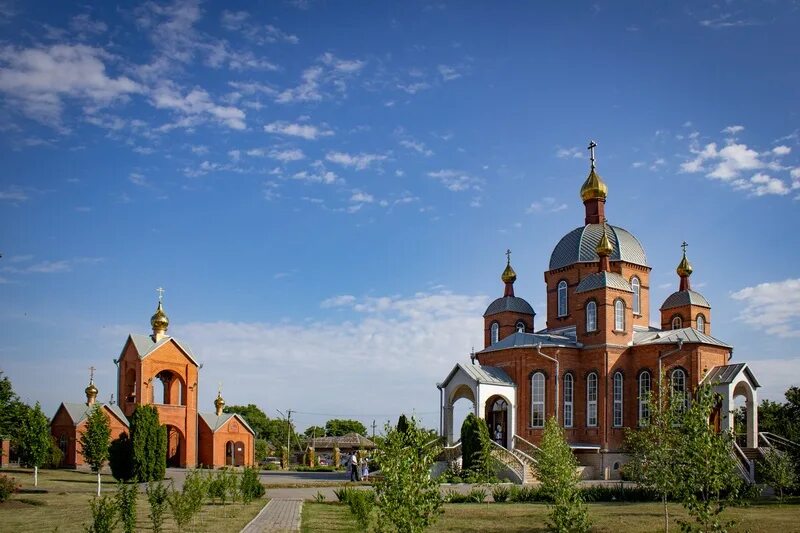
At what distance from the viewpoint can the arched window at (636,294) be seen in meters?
39.2

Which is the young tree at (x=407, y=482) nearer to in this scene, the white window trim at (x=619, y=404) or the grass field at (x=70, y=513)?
the grass field at (x=70, y=513)

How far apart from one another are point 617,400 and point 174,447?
2611cm

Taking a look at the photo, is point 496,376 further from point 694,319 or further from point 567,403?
point 694,319

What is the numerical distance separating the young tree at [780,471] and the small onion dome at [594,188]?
1731cm

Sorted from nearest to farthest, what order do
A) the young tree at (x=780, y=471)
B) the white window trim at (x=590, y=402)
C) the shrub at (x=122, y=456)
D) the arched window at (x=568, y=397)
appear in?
the young tree at (x=780, y=471), the shrub at (x=122, y=456), the white window trim at (x=590, y=402), the arched window at (x=568, y=397)

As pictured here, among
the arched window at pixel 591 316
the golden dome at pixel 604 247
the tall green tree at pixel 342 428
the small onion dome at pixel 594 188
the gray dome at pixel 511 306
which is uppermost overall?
the small onion dome at pixel 594 188

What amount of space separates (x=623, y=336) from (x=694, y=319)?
6981 millimetres

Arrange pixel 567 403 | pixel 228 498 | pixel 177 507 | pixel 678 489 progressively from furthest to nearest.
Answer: pixel 567 403 < pixel 228 498 < pixel 177 507 < pixel 678 489

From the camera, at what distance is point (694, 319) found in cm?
4081

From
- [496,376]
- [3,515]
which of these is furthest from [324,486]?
[3,515]

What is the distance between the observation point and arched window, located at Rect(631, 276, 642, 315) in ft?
129

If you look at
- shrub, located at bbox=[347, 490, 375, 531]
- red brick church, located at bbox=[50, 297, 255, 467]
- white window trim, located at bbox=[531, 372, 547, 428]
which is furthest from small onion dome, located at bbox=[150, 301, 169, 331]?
shrub, located at bbox=[347, 490, 375, 531]

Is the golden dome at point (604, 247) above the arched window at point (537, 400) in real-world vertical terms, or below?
above

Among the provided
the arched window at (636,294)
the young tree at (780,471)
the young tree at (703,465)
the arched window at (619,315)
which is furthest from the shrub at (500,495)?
the arched window at (636,294)
